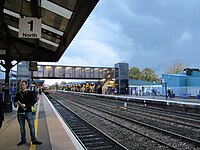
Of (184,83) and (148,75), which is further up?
(148,75)

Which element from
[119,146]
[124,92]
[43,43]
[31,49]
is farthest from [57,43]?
[124,92]

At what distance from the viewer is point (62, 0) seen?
24.7 feet

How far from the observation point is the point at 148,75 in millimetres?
92438

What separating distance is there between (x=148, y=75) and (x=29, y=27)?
8736cm

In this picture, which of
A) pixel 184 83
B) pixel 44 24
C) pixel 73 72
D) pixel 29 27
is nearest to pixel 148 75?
pixel 73 72

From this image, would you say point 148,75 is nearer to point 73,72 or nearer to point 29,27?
point 73,72

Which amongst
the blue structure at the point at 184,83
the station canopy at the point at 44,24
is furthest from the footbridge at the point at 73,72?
the station canopy at the point at 44,24

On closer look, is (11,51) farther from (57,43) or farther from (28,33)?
(28,33)

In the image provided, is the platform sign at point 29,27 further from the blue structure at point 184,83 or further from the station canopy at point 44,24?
the blue structure at point 184,83

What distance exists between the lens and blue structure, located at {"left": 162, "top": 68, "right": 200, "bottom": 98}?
32878 mm

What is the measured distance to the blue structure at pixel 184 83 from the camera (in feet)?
108

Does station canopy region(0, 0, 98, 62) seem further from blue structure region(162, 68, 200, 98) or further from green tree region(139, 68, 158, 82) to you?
green tree region(139, 68, 158, 82)

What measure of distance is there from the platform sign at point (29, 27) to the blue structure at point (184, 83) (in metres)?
28.3

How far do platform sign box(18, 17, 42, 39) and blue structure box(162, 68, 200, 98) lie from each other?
28305 mm
